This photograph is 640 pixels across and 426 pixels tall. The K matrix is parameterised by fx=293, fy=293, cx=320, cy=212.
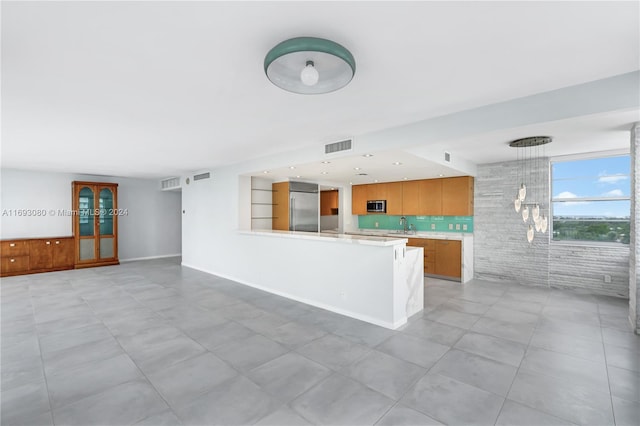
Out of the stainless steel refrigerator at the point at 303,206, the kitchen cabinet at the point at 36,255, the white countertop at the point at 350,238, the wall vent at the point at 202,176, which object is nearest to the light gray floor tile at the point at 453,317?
the white countertop at the point at 350,238

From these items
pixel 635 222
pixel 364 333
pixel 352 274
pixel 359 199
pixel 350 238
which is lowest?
pixel 364 333

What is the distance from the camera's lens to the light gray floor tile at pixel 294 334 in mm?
3371

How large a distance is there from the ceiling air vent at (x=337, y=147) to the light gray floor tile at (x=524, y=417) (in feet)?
10.8

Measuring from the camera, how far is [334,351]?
10.3 ft

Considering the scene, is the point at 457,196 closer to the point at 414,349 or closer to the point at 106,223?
the point at 414,349

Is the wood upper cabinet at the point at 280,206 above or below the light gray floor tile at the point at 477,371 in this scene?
above

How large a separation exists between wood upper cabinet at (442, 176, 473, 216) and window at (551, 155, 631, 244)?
1506mm

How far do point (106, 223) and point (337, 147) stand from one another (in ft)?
25.2

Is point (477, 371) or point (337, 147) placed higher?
point (337, 147)

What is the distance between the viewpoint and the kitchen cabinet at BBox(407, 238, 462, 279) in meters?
6.30

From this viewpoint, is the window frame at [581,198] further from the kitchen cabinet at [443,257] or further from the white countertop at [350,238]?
the white countertop at [350,238]

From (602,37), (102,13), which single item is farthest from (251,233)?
(602,37)

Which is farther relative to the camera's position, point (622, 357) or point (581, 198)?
point (581, 198)

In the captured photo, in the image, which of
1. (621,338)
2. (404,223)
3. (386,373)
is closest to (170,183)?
(404,223)
